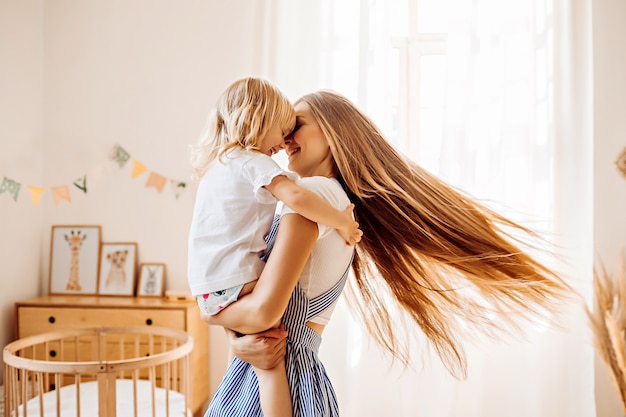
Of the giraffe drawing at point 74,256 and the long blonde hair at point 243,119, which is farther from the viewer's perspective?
the giraffe drawing at point 74,256

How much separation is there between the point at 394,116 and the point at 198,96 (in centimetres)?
108

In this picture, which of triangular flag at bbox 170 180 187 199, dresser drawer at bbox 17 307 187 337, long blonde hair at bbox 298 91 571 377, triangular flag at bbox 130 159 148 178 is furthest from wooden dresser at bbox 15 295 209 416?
long blonde hair at bbox 298 91 571 377

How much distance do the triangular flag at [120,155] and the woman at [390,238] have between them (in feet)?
6.57

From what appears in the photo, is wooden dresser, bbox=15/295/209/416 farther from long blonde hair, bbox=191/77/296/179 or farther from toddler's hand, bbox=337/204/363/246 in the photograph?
toddler's hand, bbox=337/204/363/246

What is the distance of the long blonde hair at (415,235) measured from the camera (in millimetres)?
1439

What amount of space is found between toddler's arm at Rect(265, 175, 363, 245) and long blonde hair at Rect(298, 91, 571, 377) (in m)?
0.16

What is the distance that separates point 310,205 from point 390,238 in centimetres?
43

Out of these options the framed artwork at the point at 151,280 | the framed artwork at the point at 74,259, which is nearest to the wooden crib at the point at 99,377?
the framed artwork at the point at 151,280

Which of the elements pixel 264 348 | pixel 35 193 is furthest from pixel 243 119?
pixel 35 193

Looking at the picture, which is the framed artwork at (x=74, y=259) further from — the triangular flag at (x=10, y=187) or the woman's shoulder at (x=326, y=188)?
the woman's shoulder at (x=326, y=188)

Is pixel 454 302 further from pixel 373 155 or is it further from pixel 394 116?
pixel 394 116

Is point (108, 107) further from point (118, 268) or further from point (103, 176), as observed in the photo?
point (118, 268)

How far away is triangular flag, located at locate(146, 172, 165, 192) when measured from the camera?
3326 mm

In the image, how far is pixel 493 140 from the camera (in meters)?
2.95
